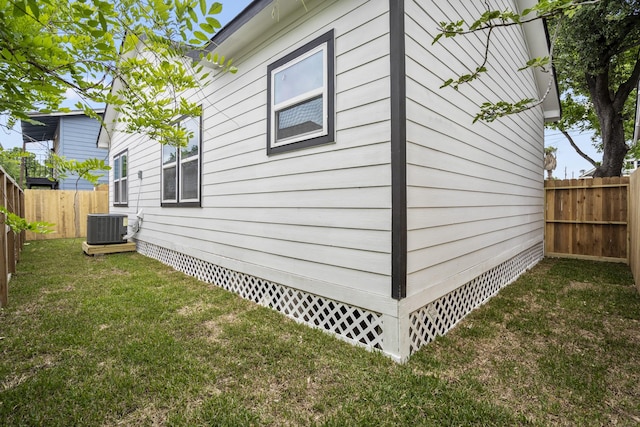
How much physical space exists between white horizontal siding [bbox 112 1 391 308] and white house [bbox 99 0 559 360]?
0.05 ft

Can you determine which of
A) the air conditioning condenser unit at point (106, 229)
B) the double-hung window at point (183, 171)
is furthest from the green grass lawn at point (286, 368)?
the air conditioning condenser unit at point (106, 229)

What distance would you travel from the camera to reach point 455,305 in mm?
3281

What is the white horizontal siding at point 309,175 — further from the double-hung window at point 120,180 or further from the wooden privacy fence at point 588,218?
the wooden privacy fence at point 588,218

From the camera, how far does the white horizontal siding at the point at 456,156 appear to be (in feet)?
8.57

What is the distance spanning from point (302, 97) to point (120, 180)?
7.53 metres

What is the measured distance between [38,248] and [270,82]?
8.04 meters

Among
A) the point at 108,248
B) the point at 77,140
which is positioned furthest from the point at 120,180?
the point at 77,140

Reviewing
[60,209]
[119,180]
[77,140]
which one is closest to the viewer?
[119,180]

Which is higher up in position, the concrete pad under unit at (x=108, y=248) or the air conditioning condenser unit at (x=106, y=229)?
the air conditioning condenser unit at (x=106, y=229)

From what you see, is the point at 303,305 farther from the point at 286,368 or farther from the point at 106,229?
the point at 106,229

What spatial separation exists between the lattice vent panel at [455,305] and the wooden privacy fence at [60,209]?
1124cm

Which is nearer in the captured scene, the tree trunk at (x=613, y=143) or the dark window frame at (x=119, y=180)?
the dark window frame at (x=119, y=180)

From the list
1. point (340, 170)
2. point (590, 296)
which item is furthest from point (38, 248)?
point (590, 296)

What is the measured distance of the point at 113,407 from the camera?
6.15ft
